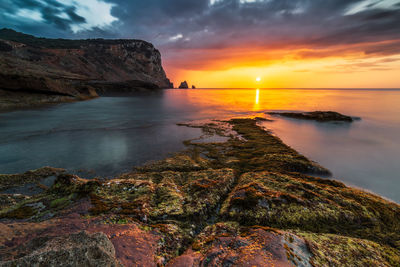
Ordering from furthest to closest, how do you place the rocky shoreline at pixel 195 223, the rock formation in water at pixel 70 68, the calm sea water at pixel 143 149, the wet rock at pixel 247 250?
the rock formation in water at pixel 70 68 → the calm sea water at pixel 143 149 → the wet rock at pixel 247 250 → the rocky shoreline at pixel 195 223

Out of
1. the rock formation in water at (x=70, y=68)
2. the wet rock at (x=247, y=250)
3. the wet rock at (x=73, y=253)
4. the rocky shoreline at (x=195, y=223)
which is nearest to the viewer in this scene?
the wet rock at (x=73, y=253)

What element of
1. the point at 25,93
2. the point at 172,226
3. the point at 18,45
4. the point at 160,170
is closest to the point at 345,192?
the point at 172,226

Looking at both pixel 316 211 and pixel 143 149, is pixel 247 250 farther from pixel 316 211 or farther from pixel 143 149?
pixel 143 149

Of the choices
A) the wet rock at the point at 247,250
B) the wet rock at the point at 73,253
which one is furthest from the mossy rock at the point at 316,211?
the wet rock at the point at 73,253

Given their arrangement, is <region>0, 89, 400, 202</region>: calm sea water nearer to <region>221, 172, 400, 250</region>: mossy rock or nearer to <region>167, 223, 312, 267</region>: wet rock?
<region>221, 172, 400, 250</region>: mossy rock

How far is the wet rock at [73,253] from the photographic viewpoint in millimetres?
2310

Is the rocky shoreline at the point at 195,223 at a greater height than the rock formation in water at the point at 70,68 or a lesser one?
lesser

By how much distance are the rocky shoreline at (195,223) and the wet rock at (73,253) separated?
0.04 ft

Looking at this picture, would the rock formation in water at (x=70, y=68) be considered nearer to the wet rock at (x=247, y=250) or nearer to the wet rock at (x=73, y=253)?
the wet rock at (x=73, y=253)

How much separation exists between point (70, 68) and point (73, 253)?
137326 mm

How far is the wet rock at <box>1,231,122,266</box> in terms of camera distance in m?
2.31

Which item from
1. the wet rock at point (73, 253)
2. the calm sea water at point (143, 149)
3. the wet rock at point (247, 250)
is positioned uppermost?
the wet rock at point (73, 253)

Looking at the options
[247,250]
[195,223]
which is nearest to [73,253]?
[247,250]

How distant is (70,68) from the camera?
344ft
